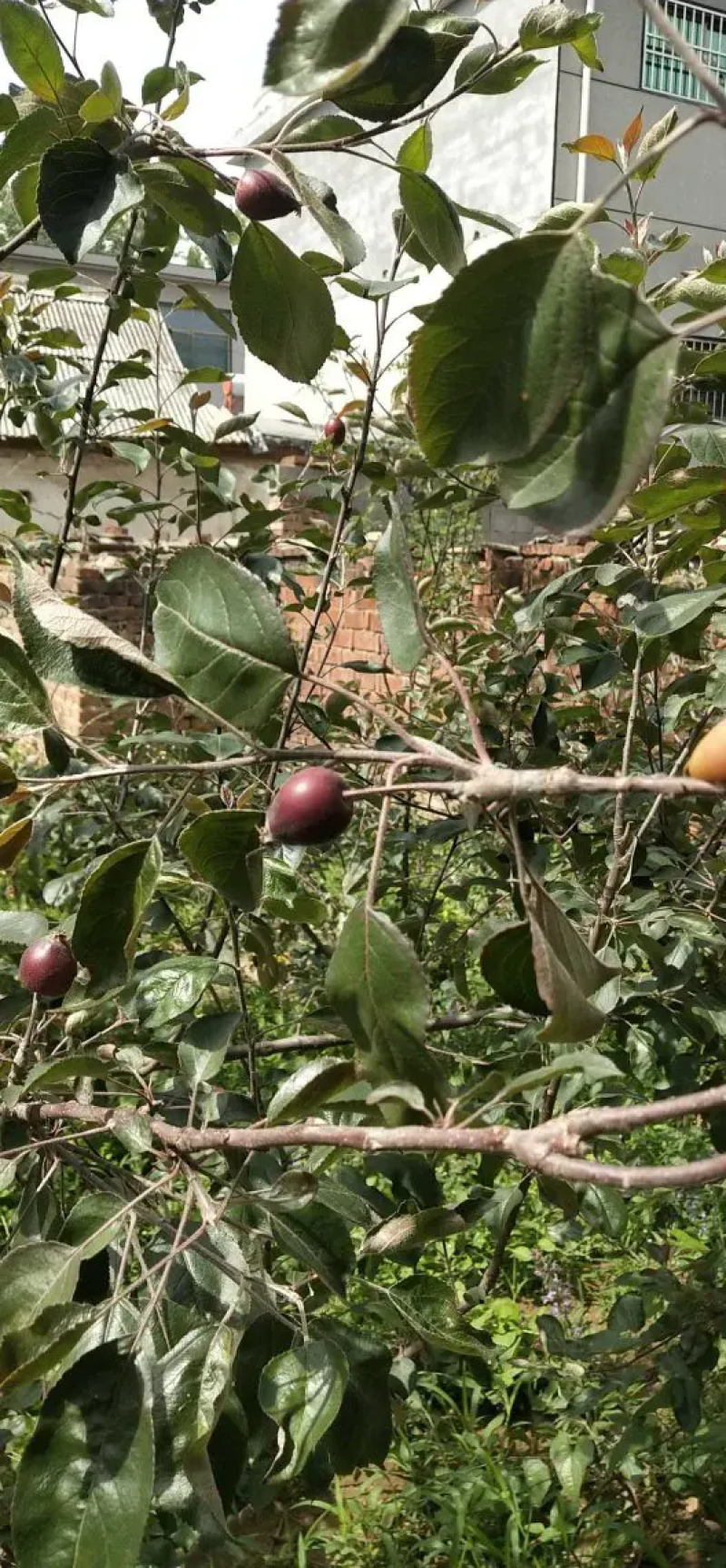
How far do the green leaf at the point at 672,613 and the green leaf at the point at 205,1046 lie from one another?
0.42 meters

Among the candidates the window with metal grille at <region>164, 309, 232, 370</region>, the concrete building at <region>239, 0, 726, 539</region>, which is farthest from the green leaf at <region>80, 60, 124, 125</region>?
the window with metal grille at <region>164, 309, 232, 370</region>

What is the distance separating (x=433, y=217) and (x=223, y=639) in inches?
14.1

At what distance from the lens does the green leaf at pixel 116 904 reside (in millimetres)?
659

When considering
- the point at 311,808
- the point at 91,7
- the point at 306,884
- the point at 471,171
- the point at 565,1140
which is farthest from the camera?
the point at 471,171

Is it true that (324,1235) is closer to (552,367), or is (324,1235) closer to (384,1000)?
(384,1000)

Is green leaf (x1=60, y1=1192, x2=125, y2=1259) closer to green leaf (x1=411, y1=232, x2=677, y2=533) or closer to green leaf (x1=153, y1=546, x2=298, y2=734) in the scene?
green leaf (x1=153, y1=546, x2=298, y2=734)

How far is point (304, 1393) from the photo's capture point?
737mm

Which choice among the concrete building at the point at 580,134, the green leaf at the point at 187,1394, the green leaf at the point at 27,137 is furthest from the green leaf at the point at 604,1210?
the concrete building at the point at 580,134

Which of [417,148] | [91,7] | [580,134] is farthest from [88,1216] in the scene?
[580,134]

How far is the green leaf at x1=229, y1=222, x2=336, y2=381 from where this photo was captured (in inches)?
28.9

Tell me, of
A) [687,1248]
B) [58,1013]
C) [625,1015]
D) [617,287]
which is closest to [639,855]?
[625,1015]

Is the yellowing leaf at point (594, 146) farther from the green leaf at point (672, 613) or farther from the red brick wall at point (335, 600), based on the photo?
the red brick wall at point (335, 600)

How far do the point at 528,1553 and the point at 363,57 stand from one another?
194cm

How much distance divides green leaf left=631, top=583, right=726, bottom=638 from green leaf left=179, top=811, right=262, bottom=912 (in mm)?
385
